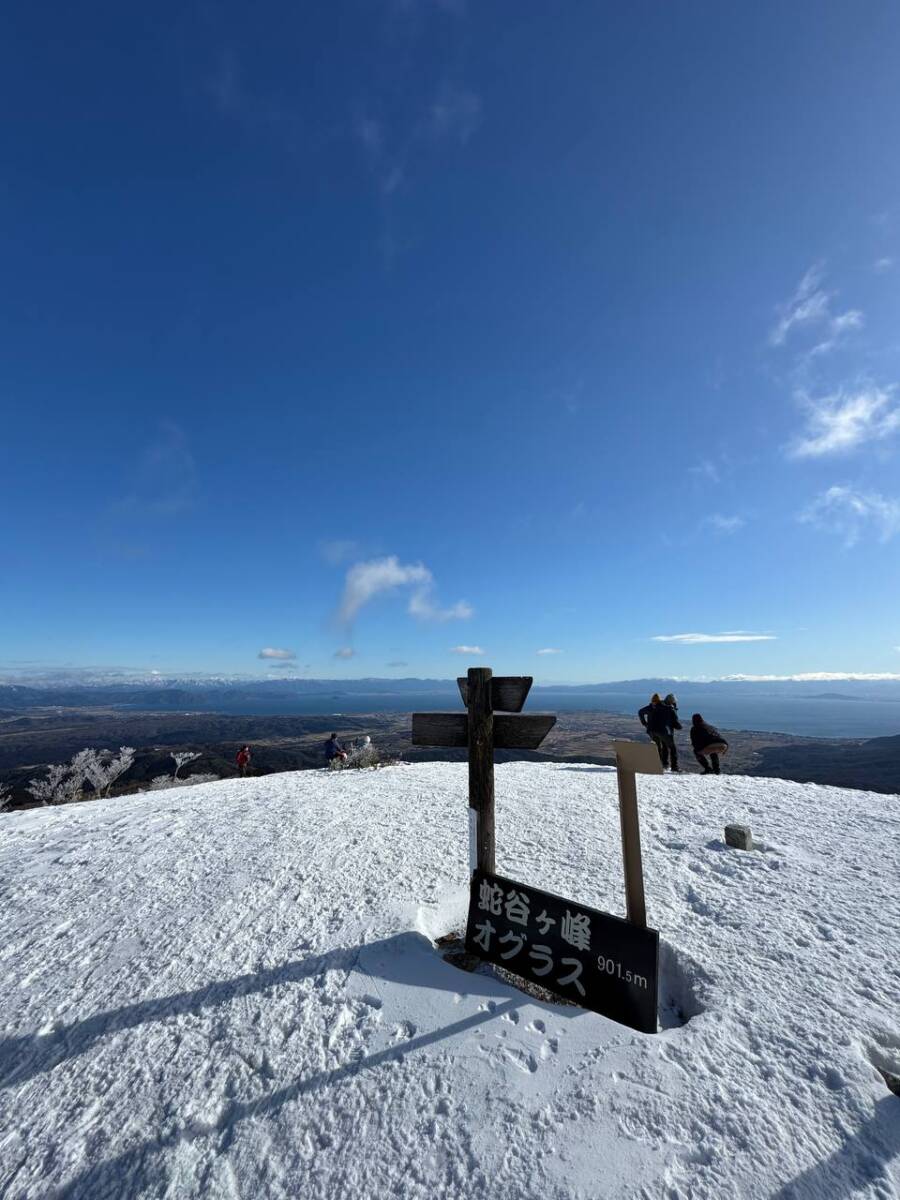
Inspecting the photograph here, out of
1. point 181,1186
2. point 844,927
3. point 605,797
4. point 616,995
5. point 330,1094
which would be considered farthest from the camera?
point 605,797

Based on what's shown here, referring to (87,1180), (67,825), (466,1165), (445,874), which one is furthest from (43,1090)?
(67,825)

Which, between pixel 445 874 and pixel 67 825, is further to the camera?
pixel 67 825

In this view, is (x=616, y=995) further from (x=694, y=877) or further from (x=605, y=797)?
(x=605, y=797)

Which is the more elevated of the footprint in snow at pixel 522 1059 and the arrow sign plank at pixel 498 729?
the arrow sign plank at pixel 498 729

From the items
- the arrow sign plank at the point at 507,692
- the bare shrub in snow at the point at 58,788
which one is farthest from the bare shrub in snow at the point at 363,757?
the arrow sign plank at the point at 507,692

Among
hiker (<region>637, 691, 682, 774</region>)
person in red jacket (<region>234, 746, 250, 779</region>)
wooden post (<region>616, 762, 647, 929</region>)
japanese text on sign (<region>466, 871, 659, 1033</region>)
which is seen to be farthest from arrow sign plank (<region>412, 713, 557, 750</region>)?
person in red jacket (<region>234, 746, 250, 779</region>)

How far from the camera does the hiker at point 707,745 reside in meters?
13.4

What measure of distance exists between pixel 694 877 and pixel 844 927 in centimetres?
165

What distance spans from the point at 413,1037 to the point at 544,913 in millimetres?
1481

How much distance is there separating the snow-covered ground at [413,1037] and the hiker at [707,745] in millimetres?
5954

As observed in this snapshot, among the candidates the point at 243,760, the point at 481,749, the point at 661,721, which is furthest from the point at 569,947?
the point at 243,760

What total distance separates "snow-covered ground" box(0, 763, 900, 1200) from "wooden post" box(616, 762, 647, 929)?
0.86m

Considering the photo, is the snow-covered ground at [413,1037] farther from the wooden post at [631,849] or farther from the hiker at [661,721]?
the hiker at [661,721]

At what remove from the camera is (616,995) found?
398 cm
